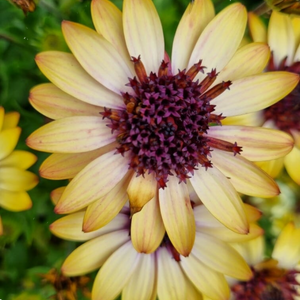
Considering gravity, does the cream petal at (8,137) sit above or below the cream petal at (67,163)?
below

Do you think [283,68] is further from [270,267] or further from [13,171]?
[13,171]

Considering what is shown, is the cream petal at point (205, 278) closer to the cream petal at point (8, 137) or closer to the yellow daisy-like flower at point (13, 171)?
the yellow daisy-like flower at point (13, 171)

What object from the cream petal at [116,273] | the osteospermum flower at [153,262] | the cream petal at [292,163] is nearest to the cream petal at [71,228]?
the osteospermum flower at [153,262]

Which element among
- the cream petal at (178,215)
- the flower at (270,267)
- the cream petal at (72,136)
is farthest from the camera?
the flower at (270,267)

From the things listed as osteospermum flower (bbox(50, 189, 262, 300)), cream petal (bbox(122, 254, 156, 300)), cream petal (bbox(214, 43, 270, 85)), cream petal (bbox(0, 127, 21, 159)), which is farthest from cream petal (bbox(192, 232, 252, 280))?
cream petal (bbox(0, 127, 21, 159))

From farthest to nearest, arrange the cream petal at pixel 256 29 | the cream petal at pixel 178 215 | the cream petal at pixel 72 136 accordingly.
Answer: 1. the cream petal at pixel 256 29
2. the cream petal at pixel 178 215
3. the cream petal at pixel 72 136

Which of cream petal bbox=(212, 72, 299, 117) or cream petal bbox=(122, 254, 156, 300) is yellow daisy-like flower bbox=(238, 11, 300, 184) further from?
cream petal bbox=(122, 254, 156, 300)
